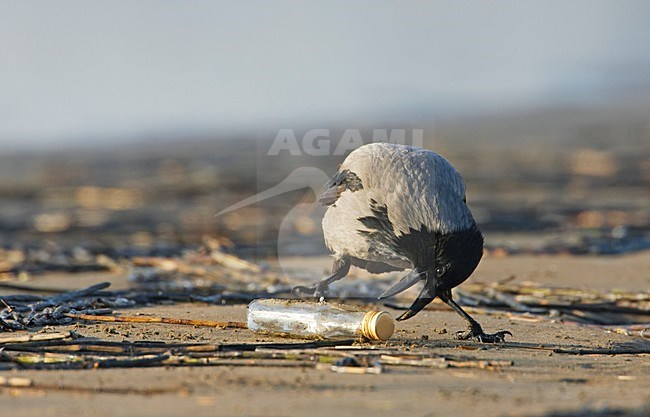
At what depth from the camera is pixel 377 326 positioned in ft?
17.7

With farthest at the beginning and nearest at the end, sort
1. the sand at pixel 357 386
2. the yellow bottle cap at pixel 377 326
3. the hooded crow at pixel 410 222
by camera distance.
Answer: the hooded crow at pixel 410 222 < the yellow bottle cap at pixel 377 326 < the sand at pixel 357 386

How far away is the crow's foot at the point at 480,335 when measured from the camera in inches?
228

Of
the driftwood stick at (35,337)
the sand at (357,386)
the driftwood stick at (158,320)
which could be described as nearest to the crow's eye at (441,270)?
the sand at (357,386)

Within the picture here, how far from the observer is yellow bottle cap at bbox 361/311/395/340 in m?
5.39

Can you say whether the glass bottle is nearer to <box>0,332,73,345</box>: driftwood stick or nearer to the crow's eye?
the crow's eye

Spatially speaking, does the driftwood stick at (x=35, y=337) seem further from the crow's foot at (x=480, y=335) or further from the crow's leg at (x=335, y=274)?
the crow's foot at (x=480, y=335)

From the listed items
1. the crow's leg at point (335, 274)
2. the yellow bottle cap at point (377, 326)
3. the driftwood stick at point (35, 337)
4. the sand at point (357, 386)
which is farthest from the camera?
the crow's leg at point (335, 274)

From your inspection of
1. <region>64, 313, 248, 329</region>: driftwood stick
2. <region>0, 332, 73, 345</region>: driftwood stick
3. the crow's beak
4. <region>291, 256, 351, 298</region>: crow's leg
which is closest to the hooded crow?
the crow's beak

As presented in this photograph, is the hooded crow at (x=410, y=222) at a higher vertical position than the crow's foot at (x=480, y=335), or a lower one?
higher

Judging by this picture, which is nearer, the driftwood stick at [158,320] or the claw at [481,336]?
the claw at [481,336]

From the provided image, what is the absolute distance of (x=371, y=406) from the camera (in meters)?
3.96

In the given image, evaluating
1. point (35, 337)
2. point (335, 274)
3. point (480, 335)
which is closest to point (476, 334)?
point (480, 335)

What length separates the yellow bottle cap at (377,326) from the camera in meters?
5.39

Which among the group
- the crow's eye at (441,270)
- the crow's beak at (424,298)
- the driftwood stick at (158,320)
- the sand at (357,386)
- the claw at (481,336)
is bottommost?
the sand at (357,386)
